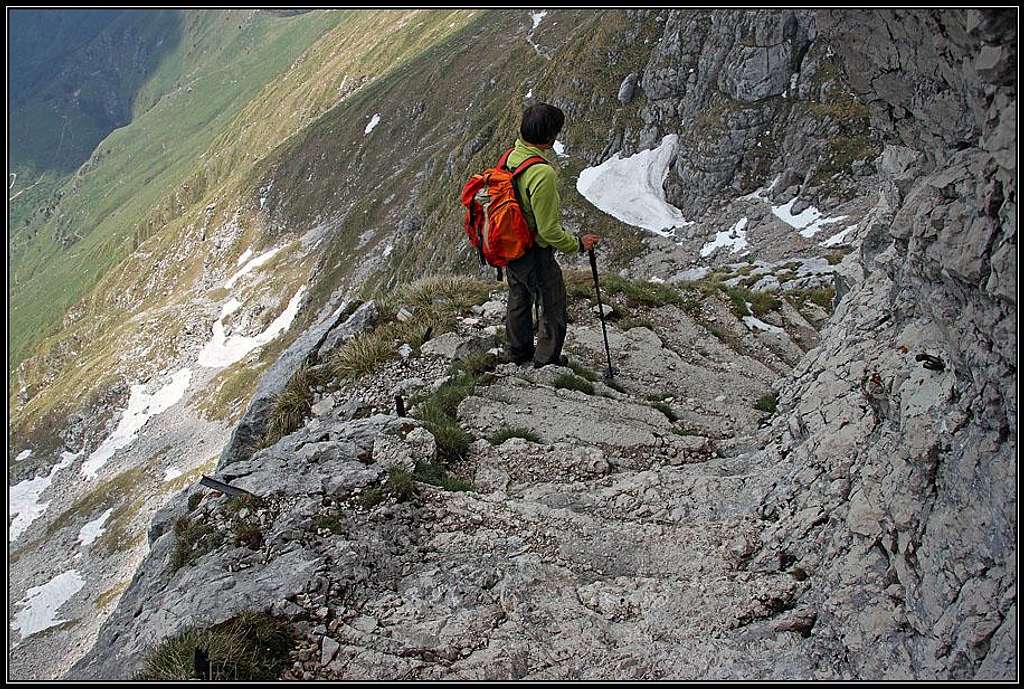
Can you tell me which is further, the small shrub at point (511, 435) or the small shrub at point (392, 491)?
the small shrub at point (511, 435)

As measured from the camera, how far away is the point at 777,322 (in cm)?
1591

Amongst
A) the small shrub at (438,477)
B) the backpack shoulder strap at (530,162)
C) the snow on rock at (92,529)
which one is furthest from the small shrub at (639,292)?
the snow on rock at (92,529)

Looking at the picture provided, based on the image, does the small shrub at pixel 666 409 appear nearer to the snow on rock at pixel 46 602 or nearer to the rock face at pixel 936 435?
the rock face at pixel 936 435

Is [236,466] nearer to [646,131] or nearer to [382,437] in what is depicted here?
[382,437]

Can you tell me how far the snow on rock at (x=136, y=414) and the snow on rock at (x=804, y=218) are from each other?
8741 centimetres

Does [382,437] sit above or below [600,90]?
above

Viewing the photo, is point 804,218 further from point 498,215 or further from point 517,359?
point 498,215

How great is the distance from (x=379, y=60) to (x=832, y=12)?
182m

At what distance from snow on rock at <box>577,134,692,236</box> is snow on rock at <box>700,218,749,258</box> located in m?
4.82

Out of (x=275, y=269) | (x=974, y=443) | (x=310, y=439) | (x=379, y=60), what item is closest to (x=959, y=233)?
(x=974, y=443)

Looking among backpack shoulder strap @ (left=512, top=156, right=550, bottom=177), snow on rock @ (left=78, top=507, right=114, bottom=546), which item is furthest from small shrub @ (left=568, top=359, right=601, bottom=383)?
snow on rock @ (left=78, top=507, right=114, bottom=546)

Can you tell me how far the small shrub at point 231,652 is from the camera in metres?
5.04

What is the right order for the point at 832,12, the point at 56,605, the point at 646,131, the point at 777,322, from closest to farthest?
the point at 832,12
the point at 777,322
the point at 646,131
the point at 56,605

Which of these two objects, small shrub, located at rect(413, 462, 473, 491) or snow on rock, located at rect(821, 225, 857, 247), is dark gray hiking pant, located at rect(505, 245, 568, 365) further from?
snow on rock, located at rect(821, 225, 857, 247)
